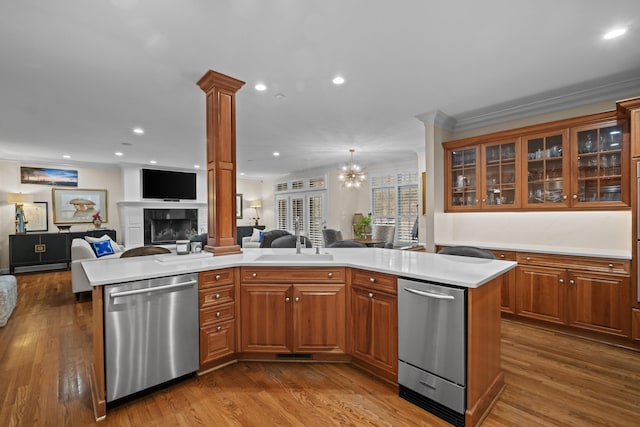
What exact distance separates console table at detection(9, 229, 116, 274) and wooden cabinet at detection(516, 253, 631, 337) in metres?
8.49

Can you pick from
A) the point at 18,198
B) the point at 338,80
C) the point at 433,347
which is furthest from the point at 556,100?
the point at 18,198

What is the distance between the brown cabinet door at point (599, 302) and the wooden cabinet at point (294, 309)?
2.49 m

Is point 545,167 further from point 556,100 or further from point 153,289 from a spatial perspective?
point 153,289

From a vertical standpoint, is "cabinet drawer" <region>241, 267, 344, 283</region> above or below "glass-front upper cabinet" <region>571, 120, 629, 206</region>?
below

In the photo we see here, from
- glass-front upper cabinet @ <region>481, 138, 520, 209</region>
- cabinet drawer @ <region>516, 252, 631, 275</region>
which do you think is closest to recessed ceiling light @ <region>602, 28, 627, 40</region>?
glass-front upper cabinet @ <region>481, 138, 520, 209</region>

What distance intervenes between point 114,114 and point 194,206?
499cm

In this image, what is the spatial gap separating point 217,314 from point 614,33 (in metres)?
3.70

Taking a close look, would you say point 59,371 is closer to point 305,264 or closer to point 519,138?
point 305,264

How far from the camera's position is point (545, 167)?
3.63m

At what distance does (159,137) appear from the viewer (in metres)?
5.25

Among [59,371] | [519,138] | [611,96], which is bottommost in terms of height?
[59,371]

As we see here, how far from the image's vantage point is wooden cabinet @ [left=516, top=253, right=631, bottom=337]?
294 centimetres

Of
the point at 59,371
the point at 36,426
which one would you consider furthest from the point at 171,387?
the point at 59,371

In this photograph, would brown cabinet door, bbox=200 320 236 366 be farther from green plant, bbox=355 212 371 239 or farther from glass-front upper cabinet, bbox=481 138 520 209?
green plant, bbox=355 212 371 239
